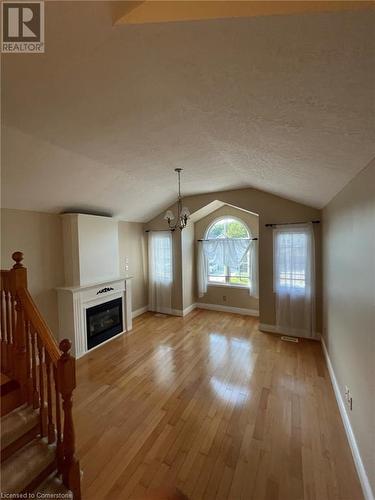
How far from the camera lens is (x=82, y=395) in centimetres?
263

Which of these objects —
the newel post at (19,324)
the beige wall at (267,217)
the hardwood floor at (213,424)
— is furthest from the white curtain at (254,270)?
the newel post at (19,324)

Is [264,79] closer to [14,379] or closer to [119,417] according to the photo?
[14,379]

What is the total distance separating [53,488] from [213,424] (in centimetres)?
135

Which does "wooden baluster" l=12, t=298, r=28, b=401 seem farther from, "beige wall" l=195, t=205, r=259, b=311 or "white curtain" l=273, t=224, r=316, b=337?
"beige wall" l=195, t=205, r=259, b=311

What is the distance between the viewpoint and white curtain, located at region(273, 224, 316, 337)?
3.95 m

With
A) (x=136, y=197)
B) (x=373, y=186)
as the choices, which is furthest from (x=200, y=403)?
(x=136, y=197)

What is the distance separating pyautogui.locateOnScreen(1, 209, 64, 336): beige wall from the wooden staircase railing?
4.74 ft

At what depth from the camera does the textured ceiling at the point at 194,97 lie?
0.82m

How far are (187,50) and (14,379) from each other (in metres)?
2.58

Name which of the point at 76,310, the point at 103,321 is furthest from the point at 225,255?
the point at 76,310

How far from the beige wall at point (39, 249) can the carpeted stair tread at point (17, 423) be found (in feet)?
6.29

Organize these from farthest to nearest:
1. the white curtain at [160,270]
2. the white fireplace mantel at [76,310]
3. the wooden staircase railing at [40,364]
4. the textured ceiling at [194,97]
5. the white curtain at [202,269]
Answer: the white curtain at [202,269] < the white curtain at [160,270] < the white fireplace mantel at [76,310] < the wooden staircase railing at [40,364] < the textured ceiling at [194,97]

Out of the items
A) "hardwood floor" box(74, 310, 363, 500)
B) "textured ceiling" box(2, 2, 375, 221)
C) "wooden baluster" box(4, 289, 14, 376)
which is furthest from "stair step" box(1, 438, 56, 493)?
"textured ceiling" box(2, 2, 375, 221)

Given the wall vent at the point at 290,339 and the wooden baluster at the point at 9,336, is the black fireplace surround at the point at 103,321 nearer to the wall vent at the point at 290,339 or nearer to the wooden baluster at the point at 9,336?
the wooden baluster at the point at 9,336
